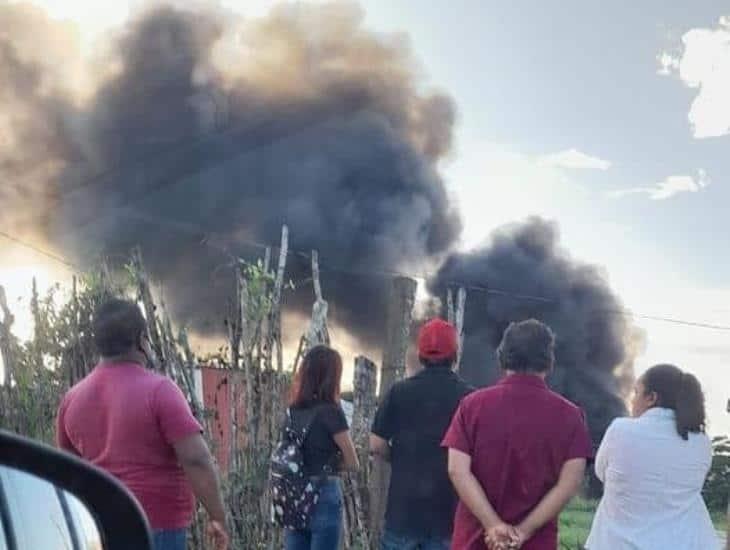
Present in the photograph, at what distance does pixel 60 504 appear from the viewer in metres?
1.76

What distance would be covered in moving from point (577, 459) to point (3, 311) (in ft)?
16.5

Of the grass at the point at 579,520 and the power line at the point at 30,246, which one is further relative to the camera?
the power line at the point at 30,246

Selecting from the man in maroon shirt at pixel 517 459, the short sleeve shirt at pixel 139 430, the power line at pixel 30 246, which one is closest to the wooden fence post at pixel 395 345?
the man in maroon shirt at pixel 517 459

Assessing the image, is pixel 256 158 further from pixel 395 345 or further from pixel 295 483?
pixel 295 483

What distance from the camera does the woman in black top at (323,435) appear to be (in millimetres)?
5176

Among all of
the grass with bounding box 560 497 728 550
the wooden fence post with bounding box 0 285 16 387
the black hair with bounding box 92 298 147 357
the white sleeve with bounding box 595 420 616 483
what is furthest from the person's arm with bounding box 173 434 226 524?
the grass with bounding box 560 497 728 550

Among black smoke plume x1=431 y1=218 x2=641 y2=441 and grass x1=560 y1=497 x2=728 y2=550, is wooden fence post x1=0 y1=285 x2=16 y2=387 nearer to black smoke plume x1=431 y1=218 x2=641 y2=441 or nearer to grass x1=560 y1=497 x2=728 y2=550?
grass x1=560 y1=497 x2=728 y2=550

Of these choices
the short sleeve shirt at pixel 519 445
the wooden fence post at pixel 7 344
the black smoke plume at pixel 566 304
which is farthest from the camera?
the black smoke plume at pixel 566 304

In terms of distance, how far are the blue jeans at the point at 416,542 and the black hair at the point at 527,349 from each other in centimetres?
91

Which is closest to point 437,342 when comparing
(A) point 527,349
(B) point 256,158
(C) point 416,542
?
(A) point 527,349

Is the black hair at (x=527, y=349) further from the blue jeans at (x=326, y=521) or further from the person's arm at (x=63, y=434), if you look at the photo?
the person's arm at (x=63, y=434)

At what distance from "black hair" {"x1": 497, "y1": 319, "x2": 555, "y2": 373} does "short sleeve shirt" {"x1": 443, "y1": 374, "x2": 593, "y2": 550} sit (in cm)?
8

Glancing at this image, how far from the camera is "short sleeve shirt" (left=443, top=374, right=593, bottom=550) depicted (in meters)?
4.15

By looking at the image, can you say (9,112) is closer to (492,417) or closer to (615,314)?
(615,314)
